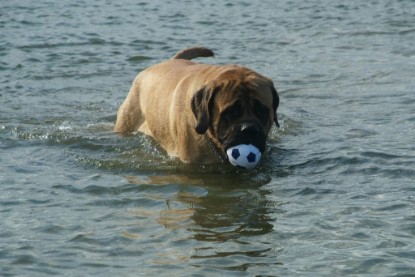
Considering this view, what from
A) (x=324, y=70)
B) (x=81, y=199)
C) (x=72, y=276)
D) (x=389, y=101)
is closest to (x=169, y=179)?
(x=81, y=199)

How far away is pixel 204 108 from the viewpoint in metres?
7.33

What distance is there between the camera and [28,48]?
47.2 feet

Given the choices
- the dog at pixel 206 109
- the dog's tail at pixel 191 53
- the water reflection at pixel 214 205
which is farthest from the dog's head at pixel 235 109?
the dog's tail at pixel 191 53

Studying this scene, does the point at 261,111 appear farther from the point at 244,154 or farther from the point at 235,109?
the point at 244,154

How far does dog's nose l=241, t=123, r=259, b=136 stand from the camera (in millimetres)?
7086

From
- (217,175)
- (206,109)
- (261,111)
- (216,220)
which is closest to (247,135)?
(261,111)

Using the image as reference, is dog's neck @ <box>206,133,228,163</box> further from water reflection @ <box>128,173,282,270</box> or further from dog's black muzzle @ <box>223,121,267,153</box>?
dog's black muzzle @ <box>223,121,267,153</box>

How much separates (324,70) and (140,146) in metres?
4.30

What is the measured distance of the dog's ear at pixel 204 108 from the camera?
733cm

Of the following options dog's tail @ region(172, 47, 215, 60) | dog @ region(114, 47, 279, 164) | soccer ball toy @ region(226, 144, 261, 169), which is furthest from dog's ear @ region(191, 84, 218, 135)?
dog's tail @ region(172, 47, 215, 60)

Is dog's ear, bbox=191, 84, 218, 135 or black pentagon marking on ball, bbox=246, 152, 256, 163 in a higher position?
dog's ear, bbox=191, 84, 218, 135

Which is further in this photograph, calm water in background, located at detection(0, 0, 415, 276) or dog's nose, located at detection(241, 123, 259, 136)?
dog's nose, located at detection(241, 123, 259, 136)

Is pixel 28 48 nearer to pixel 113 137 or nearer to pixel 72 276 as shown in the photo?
pixel 113 137

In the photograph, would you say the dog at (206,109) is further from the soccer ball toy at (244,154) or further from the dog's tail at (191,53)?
the dog's tail at (191,53)
